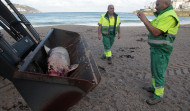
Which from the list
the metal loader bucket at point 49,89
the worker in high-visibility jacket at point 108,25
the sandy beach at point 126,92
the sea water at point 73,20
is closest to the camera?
the metal loader bucket at point 49,89

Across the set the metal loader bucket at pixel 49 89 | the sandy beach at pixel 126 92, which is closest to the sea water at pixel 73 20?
the sandy beach at pixel 126 92

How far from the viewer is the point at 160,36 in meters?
2.47

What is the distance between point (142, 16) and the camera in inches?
96.1

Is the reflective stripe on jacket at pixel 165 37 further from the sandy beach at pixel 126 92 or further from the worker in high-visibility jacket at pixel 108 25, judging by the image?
the worker in high-visibility jacket at pixel 108 25

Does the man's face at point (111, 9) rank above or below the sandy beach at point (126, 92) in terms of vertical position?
above

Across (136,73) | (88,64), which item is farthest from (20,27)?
(136,73)

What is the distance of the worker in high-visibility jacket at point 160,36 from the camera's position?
7.57ft

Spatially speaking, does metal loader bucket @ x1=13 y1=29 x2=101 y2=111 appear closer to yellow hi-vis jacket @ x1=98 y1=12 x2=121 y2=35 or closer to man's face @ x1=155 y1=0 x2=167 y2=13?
man's face @ x1=155 y1=0 x2=167 y2=13

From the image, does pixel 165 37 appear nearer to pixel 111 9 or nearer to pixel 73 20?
pixel 111 9

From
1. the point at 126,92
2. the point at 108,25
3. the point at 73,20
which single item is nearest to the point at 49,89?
the point at 126,92

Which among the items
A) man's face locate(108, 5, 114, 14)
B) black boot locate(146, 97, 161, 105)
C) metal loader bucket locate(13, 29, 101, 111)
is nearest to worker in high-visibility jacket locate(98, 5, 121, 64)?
man's face locate(108, 5, 114, 14)

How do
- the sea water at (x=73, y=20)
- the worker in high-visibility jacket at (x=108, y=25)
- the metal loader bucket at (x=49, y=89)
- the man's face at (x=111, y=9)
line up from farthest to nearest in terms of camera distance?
the sea water at (x=73, y=20)
the worker in high-visibility jacket at (x=108, y=25)
the man's face at (x=111, y=9)
the metal loader bucket at (x=49, y=89)

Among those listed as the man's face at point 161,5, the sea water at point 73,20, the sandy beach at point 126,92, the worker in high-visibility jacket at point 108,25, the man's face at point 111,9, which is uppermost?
the man's face at point 161,5

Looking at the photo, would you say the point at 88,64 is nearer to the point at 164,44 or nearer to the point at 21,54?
the point at 164,44
